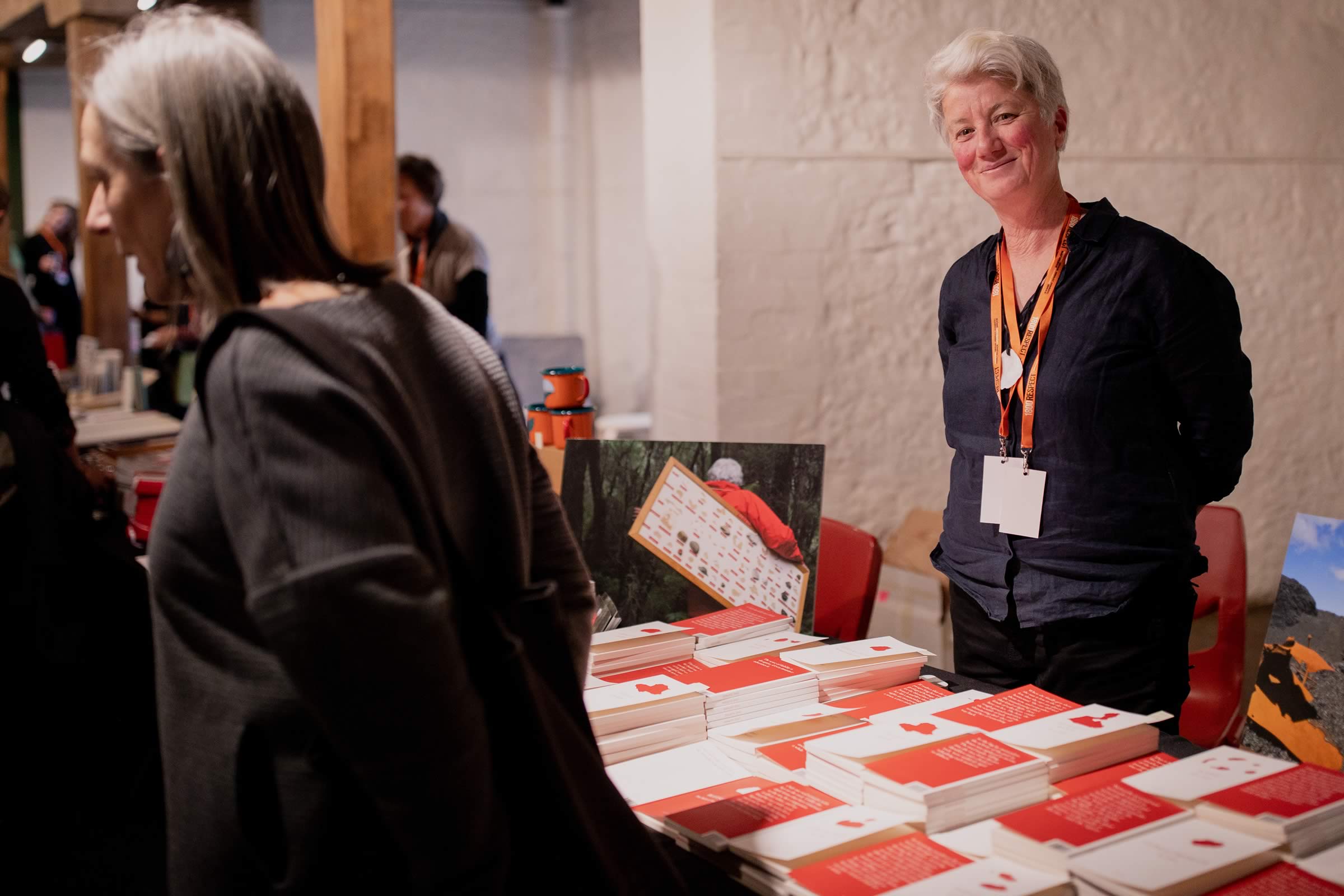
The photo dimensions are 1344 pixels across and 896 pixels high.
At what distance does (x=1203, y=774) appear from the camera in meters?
1.48

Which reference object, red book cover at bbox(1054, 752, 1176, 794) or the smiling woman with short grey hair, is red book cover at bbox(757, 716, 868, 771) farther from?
the smiling woman with short grey hair

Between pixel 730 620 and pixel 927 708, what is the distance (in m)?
0.56

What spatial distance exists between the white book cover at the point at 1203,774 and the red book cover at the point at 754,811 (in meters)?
0.39

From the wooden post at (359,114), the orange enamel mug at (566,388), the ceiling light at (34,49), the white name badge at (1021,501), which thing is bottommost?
the white name badge at (1021,501)

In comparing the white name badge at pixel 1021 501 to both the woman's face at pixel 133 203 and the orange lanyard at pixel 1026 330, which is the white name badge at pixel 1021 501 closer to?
the orange lanyard at pixel 1026 330

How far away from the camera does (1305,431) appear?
178 inches

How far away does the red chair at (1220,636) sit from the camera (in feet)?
8.99

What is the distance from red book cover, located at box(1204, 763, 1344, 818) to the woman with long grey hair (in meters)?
0.72

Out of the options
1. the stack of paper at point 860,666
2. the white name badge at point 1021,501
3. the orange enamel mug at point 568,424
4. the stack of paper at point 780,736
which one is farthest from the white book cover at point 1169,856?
the orange enamel mug at point 568,424

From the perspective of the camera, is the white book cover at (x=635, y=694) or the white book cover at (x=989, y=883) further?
the white book cover at (x=635, y=694)

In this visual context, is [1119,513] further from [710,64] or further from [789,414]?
[710,64]

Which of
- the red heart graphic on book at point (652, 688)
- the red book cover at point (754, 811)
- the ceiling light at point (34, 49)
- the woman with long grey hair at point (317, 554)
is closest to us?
the woman with long grey hair at point (317, 554)

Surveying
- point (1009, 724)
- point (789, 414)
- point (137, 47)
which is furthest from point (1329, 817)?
point (789, 414)

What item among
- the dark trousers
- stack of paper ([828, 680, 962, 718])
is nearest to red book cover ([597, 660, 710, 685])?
stack of paper ([828, 680, 962, 718])
